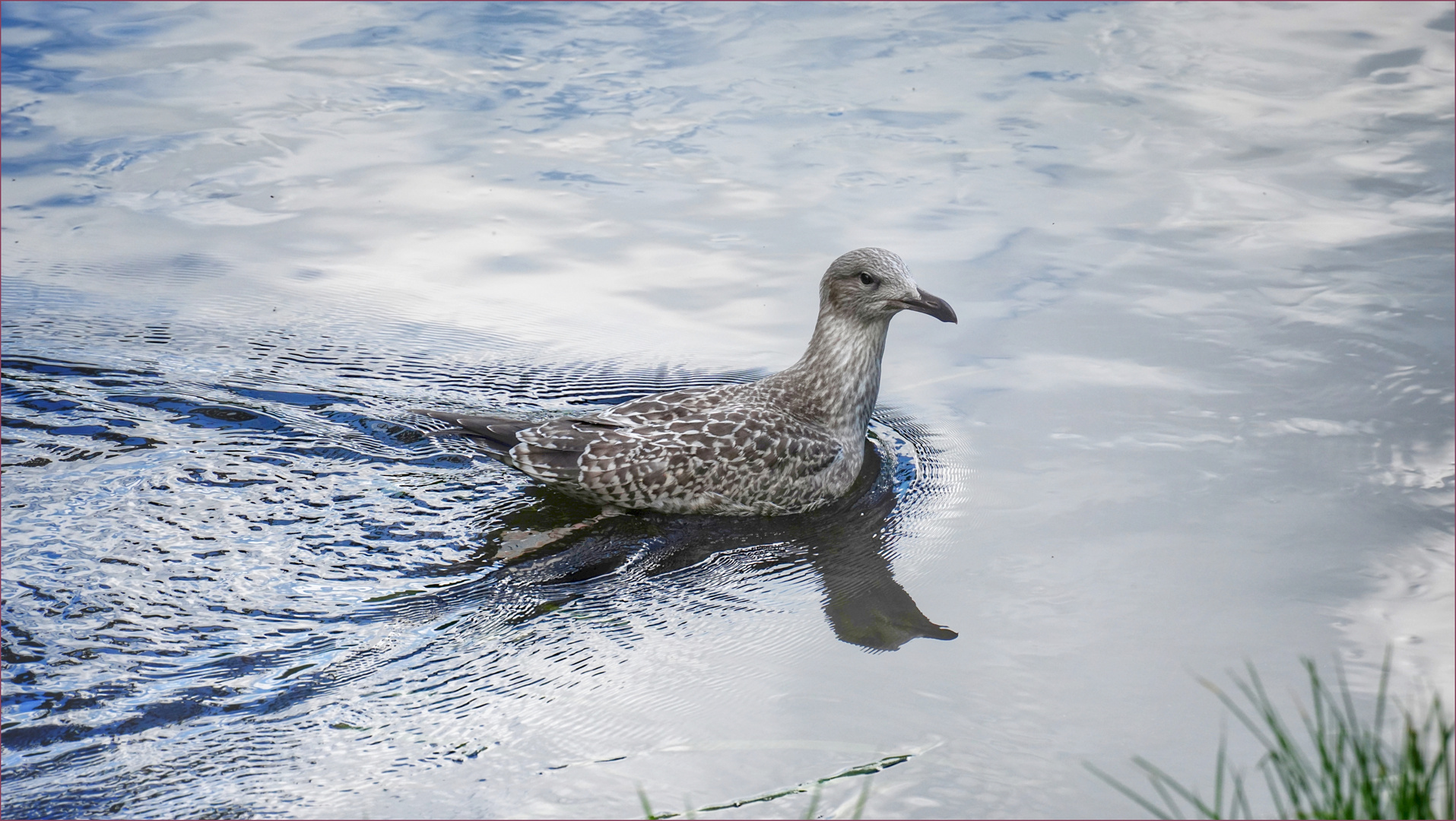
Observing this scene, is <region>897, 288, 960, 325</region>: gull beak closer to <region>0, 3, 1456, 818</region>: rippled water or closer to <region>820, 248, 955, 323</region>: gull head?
<region>820, 248, 955, 323</region>: gull head

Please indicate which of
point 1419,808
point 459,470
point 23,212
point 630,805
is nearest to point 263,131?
point 23,212

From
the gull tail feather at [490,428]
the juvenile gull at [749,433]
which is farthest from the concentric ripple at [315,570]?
the gull tail feather at [490,428]

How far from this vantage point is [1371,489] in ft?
20.3

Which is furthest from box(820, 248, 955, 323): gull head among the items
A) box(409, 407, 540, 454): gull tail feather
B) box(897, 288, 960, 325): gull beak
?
box(409, 407, 540, 454): gull tail feather

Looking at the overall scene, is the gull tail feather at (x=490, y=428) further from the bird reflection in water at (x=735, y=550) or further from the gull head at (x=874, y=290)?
the gull head at (x=874, y=290)

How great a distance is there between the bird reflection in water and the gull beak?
2.98 ft

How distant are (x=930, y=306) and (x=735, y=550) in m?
1.66

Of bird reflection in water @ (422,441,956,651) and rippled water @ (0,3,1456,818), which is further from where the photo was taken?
bird reflection in water @ (422,441,956,651)

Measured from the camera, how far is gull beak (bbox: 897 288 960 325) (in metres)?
6.54

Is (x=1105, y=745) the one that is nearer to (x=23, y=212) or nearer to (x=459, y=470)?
(x=459, y=470)

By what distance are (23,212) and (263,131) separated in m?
2.10

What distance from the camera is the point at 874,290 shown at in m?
6.63

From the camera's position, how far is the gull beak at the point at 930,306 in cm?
654

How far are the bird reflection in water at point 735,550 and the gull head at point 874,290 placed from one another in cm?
91
